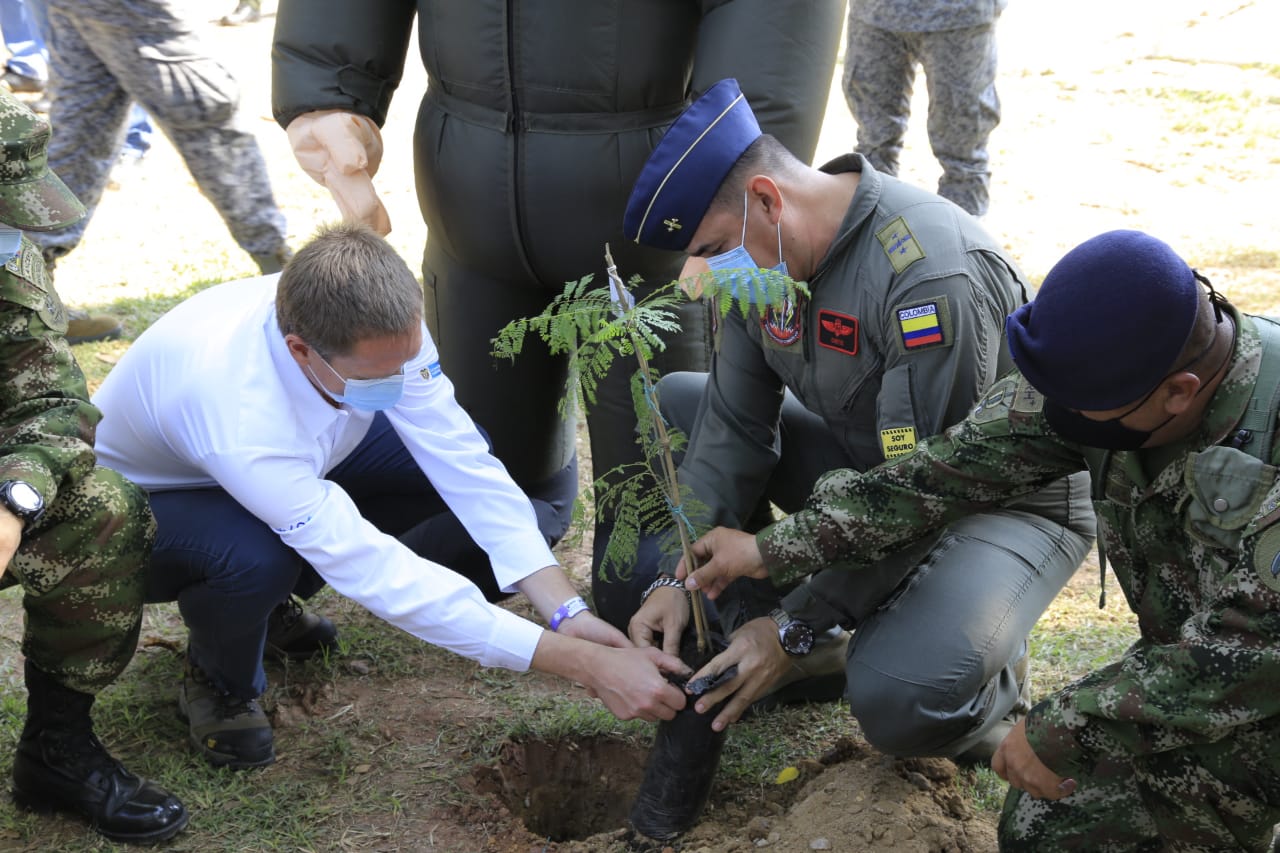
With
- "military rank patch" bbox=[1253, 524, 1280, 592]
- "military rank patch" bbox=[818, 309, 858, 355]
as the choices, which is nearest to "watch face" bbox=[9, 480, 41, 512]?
"military rank patch" bbox=[818, 309, 858, 355]

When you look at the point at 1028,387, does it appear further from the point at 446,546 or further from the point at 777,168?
the point at 446,546

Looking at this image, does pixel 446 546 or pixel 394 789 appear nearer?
pixel 394 789

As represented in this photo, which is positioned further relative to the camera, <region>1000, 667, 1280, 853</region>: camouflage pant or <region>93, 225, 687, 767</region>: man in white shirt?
<region>93, 225, 687, 767</region>: man in white shirt

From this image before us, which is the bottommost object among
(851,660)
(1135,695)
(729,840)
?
(729,840)

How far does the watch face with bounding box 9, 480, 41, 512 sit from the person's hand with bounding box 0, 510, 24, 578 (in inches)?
1.0

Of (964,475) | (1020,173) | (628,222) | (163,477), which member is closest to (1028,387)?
(964,475)

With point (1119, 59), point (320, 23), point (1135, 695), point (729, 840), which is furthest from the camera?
point (1119, 59)

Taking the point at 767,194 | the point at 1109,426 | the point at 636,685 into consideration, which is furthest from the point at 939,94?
the point at 636,685

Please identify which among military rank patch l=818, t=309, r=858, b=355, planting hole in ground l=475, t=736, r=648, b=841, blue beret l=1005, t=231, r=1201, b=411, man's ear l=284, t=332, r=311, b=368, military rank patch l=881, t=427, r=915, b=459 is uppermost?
blue beret l=1005, t=231, r=1201, b=411

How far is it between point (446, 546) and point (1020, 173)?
21.2 feet

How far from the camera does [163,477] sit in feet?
9.78

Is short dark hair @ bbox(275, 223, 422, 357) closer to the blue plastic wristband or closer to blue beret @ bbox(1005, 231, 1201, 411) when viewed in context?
the blue plastic wristband

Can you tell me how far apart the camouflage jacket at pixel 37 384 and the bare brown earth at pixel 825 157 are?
88 centimetres

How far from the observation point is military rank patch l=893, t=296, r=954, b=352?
2.54 meters
